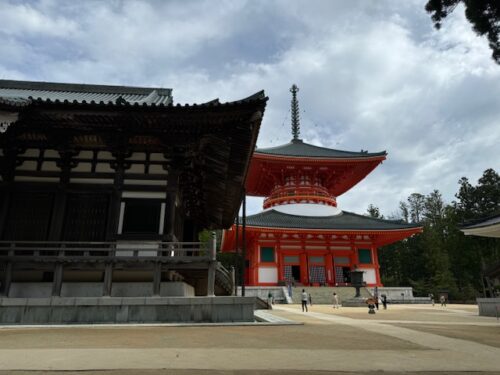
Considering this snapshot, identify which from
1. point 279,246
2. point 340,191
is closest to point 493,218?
point 279,246

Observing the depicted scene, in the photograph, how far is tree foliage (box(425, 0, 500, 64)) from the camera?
5.81 m

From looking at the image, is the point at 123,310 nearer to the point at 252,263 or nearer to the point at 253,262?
the point at 253,262

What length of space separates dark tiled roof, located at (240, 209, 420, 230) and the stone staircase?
5.21 m

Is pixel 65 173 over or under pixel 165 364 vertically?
over

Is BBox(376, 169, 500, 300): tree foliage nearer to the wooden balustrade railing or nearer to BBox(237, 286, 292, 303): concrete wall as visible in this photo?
BBox(237, 286, 292, 303): concrete wall

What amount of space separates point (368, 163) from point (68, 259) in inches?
1234

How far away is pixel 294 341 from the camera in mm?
6477

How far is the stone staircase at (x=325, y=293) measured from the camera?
28391mm

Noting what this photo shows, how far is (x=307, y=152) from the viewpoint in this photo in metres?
40.1

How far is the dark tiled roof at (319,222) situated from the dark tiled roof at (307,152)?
6074 mm

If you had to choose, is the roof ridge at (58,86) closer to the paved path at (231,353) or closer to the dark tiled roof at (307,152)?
the paved path at (231,353)

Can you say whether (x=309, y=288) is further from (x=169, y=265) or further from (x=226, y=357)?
(x=226, y=357)

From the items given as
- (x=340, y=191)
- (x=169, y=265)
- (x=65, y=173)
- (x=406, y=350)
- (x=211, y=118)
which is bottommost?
(x=406, y=350)

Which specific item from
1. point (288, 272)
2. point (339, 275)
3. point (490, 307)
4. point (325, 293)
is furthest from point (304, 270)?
point (490, 307)
